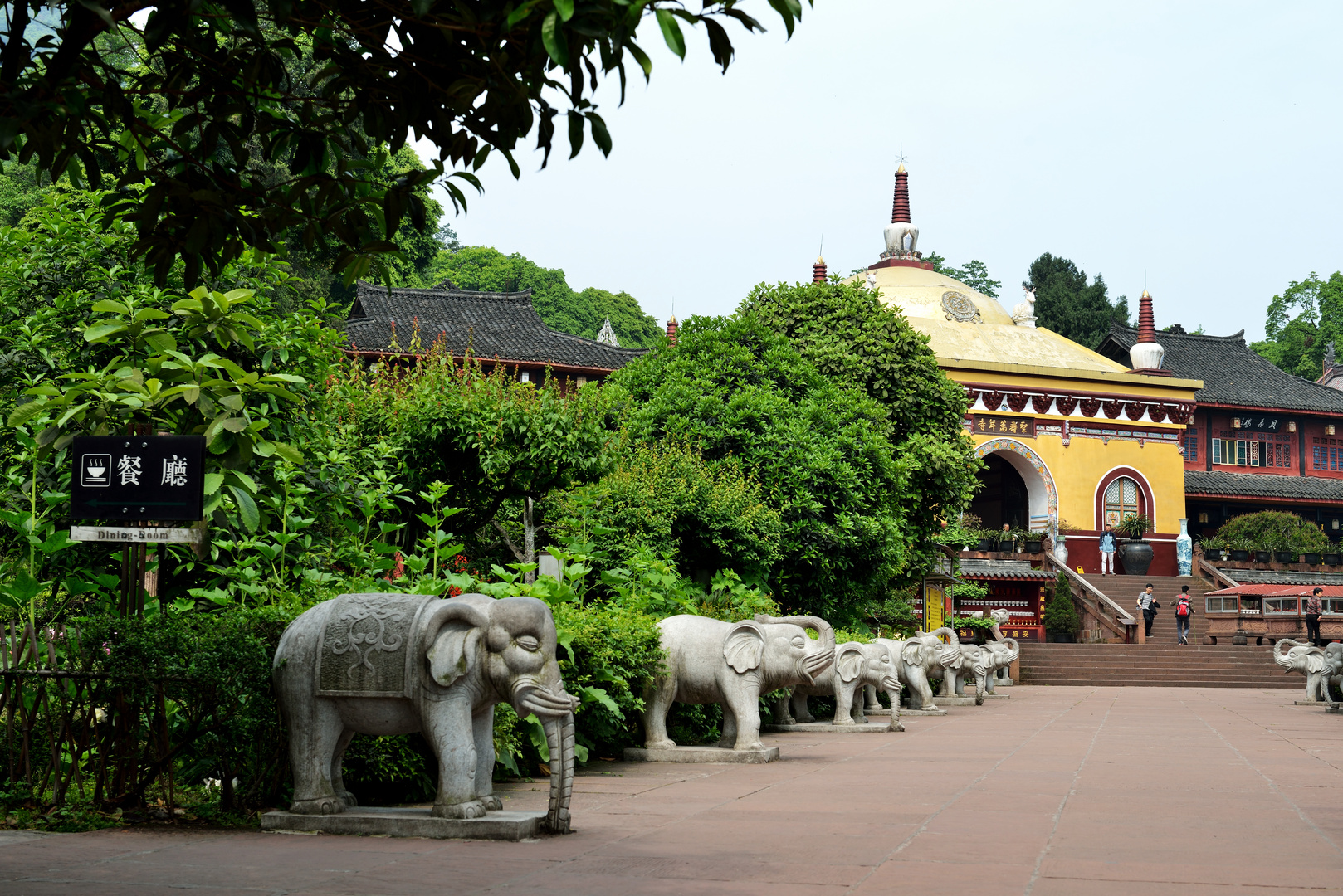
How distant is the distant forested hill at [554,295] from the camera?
6234 cm

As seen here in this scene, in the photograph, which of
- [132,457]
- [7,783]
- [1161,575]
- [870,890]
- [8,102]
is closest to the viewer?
[8,102]

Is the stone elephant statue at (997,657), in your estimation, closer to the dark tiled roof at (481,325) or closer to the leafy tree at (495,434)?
the leafy tree at (495,434)

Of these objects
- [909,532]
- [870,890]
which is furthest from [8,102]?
[909,532]

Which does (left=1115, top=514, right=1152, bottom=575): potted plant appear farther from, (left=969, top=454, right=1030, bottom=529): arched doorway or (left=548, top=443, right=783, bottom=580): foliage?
(left=548, top=443, right=783, bottom=580): foliage

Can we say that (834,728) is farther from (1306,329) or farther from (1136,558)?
(1306,329)

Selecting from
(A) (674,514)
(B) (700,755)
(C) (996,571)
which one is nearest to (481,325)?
(C) (996,571)

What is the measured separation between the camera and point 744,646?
398 inches

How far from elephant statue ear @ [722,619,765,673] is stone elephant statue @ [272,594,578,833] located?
3.79 meters

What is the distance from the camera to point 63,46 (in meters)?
4.11

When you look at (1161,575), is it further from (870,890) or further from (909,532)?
(870,890)

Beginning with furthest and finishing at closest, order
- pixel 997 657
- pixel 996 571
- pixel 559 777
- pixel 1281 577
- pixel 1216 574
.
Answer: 1. pixel 1281 577
2. pixel 1216 574
3. pixel 996 571
4. pixel 997 657
5. pixel 559 777

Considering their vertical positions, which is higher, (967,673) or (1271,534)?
(1271,534)

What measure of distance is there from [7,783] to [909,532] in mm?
16373

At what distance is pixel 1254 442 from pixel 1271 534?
5.80 m
